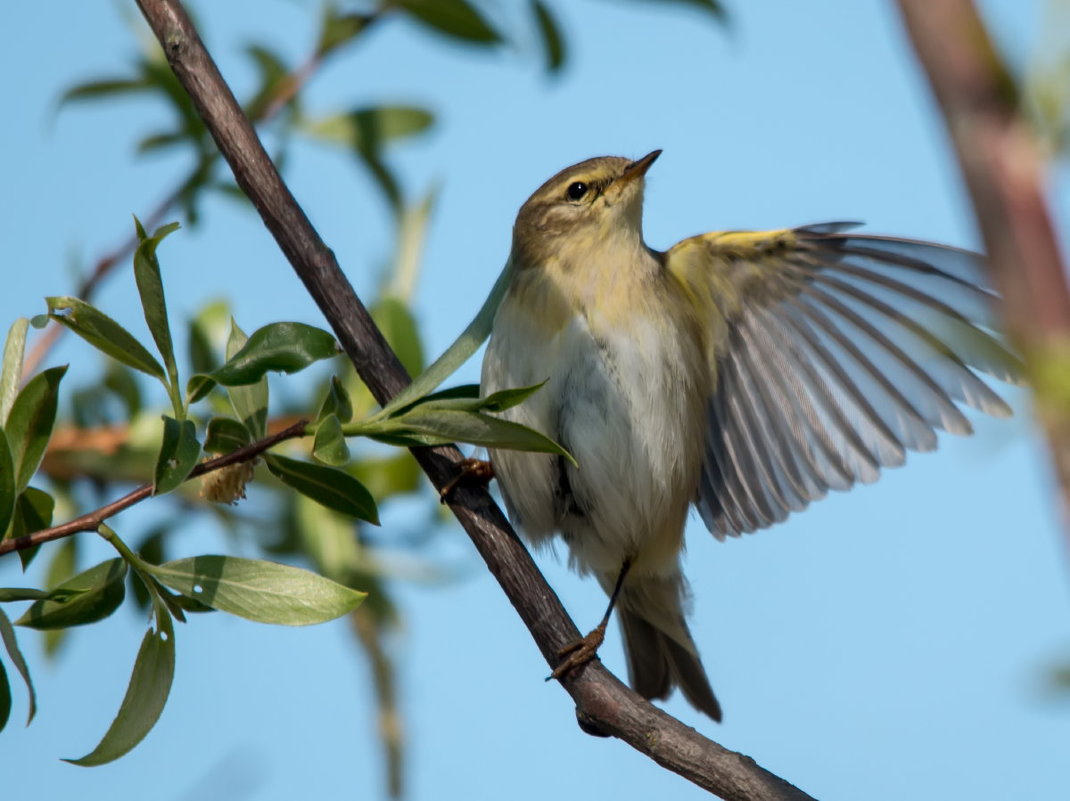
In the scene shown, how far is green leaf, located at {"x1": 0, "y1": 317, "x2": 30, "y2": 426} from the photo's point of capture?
6.86 feet

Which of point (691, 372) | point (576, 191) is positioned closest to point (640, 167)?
point (576, 191)

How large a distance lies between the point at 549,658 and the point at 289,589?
566mm

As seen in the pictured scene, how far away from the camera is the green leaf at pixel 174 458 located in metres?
1.94

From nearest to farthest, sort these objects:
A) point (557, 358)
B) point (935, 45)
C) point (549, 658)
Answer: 1. point (935, 45)
2. point (549, 658)
3. point (557, 358)

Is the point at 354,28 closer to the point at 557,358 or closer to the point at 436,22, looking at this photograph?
the point at 436,22

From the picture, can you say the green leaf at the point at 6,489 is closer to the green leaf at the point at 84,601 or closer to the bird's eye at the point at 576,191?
the green leaf at the point at 84,601

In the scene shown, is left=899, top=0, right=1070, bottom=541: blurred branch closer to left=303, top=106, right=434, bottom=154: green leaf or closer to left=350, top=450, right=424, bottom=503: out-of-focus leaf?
left=350, top=450, right=424, bottom=503: out-of-focus leaf

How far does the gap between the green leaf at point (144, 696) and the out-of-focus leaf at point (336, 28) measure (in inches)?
73.3

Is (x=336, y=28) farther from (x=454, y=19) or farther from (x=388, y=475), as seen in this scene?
(x=388, y=475)

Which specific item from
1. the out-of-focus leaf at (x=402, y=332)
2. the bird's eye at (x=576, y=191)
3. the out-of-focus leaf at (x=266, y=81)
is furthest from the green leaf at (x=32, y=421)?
the bird's eye at (x=576, y=191)

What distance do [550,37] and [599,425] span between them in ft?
3.53

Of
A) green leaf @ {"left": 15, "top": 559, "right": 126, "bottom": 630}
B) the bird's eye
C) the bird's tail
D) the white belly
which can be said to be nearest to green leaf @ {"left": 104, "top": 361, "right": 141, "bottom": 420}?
the white belly

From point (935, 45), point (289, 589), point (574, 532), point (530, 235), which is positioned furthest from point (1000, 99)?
point (530, 235)

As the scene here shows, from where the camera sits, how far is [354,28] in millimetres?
3404
